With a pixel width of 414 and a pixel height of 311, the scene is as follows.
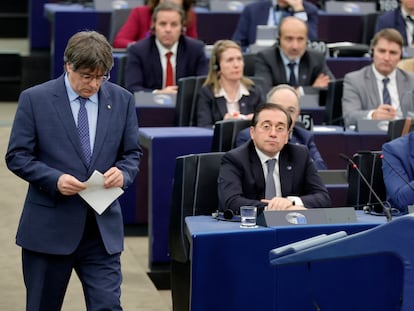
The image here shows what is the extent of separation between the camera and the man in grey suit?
7914 millimetres

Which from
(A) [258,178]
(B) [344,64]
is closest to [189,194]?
(A) [258,178]

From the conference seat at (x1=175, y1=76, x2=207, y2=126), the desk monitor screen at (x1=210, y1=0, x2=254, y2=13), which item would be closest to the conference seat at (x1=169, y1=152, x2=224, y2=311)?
the conference seat at (x1=175, y1=76, x2=207, y2=126)

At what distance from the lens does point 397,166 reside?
5.52 meters

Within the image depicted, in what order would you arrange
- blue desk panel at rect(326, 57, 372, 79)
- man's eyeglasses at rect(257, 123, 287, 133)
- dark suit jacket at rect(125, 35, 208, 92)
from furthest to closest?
1. blue desk panel at rect(326, 57, 372, 79)
2. dark suit jacket at rect(125, 35, 208, 92)
3. man's eyeglasses at rect(257, 123, 287, 133)

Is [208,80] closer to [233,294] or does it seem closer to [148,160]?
[148,160]

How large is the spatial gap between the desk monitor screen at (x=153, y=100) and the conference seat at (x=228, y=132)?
132 cm

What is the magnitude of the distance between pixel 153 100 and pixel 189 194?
2.00 metres

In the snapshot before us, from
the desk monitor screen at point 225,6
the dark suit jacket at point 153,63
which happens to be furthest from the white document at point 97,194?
the desk monitor screen at point 225,6

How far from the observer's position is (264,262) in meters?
4.77

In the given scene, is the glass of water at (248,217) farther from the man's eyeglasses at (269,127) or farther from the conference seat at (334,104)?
the conference seat at (334,104)

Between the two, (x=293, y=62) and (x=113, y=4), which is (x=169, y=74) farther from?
(x=113, y=4)

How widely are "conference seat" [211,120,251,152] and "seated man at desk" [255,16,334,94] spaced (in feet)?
6.52

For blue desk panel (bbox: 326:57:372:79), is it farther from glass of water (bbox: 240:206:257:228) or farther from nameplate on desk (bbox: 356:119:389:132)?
glass of water (bbox: 240:206:257:228)

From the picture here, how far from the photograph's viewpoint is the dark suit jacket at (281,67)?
27.5 ft
